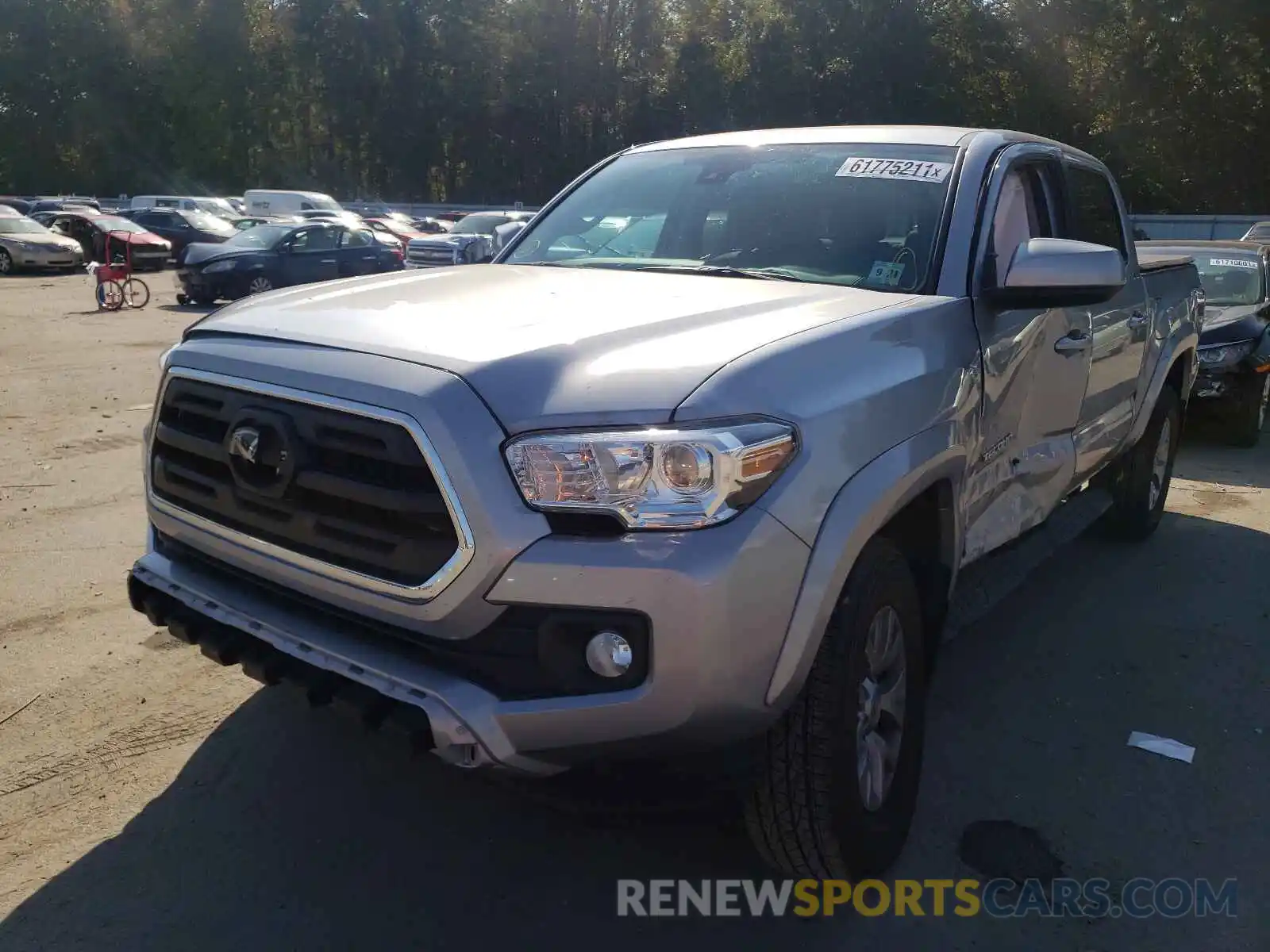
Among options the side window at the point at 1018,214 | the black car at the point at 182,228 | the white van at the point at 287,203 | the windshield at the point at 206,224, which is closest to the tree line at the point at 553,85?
the white van at the point at 287,203

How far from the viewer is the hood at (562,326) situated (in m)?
2.37

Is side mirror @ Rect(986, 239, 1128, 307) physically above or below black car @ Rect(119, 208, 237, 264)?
above

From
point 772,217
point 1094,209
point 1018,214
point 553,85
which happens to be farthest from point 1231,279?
point 553,85

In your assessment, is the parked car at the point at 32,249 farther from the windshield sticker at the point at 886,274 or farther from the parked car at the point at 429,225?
the windshield sticker at the point at 886,274

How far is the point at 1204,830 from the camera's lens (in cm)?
325

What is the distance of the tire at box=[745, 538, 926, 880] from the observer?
2547 millimetres

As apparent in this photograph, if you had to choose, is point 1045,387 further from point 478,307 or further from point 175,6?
point 175,6

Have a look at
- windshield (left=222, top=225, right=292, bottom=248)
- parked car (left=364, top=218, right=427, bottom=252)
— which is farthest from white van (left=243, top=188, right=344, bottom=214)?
windshield (left=222, top=225, right=292, bottom=248)

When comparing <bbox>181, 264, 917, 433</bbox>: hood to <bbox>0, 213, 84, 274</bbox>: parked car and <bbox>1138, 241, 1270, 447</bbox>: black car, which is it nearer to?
<bbox>1138, 241, 1270, 447</bbox>: black car

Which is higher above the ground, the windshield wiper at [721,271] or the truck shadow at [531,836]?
the windshield wiper at [721,271]

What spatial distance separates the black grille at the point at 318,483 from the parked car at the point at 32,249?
26.3m

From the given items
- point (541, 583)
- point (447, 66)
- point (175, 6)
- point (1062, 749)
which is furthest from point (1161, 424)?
point (175, 6)

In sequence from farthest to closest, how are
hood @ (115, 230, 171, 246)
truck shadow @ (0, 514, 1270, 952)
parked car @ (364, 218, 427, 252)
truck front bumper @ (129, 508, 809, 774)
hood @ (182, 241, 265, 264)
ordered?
parked car @ (364, 218, 427, 252)
hood @ (115, 230, 171, 246)
hood @ (182, 241, 265, 264)
truck shadow @ (0, 514, 1270, 952)
truck front bumper @ (129, 508, 809, 774)

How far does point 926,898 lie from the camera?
2.91 m
